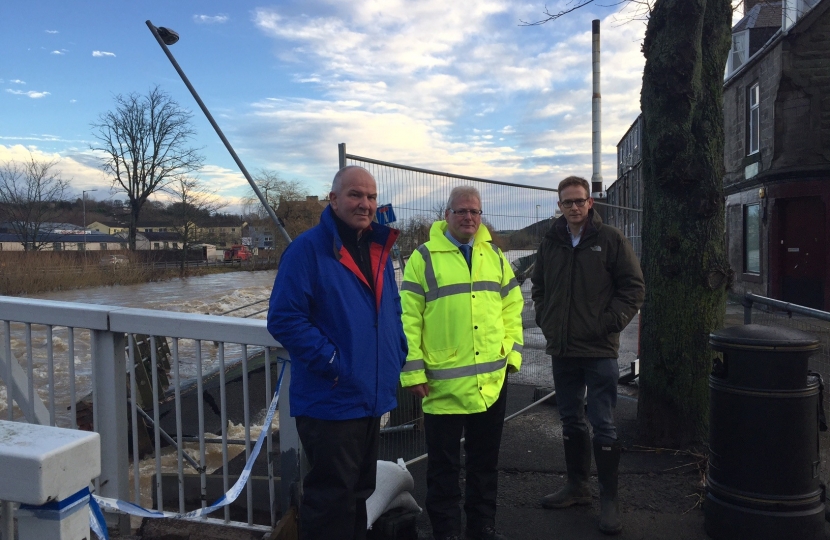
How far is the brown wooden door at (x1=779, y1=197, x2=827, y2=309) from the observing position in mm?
15789

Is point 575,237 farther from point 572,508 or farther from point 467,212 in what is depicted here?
point 572,508

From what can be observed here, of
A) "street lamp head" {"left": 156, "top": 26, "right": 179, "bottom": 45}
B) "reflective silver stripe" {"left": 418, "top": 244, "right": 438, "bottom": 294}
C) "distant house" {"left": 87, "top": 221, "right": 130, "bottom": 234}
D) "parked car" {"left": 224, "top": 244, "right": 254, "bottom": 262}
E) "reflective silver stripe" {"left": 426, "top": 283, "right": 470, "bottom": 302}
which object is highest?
"distant house" {"left": 87, "top": 221, "right": 130, "bottom": 234}

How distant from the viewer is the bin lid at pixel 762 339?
337cm

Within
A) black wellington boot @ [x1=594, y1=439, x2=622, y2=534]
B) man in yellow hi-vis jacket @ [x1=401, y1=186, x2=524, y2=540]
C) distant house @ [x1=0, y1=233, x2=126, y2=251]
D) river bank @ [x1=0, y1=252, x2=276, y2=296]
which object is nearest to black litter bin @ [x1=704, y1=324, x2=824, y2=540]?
black wellington boot @ [x1=594, y1=439, x2=622, y2=534]

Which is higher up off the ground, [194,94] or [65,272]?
[194,94]

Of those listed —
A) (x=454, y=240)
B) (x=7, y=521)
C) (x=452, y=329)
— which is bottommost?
(x=7, y=521)

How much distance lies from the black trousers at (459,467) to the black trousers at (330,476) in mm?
691

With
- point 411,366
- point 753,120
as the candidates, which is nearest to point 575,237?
point 411,366

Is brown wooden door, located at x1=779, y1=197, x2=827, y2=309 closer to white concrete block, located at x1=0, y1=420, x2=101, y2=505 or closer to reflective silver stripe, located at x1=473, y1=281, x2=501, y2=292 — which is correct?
reflective silver stripe, located at x1=473, y1=281, x2=501, y2=292

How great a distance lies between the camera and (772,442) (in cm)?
338

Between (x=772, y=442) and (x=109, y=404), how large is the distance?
11.4 ft

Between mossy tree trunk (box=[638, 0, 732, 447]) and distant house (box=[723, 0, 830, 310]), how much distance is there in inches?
417

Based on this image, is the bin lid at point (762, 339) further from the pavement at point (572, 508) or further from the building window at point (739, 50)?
the building window at point (739, 50)

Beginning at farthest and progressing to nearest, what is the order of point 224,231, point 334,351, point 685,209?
point 224,231
point 685,209
point 334,351
